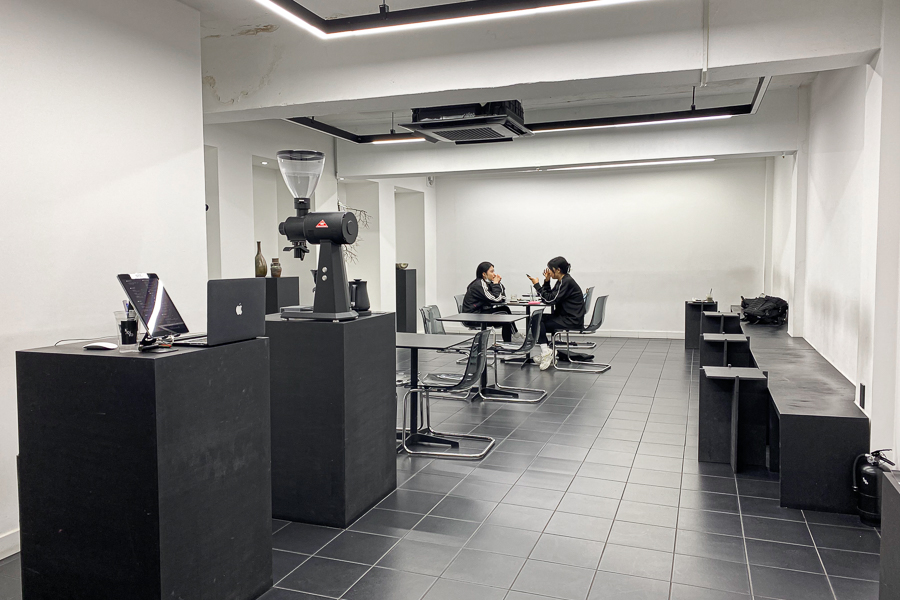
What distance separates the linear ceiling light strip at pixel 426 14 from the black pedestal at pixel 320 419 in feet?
6.28

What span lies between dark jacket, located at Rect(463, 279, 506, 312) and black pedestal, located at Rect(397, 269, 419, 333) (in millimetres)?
2944

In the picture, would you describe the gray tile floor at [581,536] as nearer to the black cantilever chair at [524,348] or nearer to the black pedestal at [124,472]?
the black pedestal at [124,472]

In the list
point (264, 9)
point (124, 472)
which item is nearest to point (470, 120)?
point (264, 9)

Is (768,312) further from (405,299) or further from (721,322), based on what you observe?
(405,299)

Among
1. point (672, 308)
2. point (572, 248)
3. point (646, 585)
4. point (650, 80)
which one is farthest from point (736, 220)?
point (646, 585)

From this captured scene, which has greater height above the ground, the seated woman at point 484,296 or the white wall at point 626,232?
the white wall at point 626,232

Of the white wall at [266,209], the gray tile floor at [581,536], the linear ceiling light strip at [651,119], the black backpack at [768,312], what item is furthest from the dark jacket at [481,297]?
the black backpack at [768,312]

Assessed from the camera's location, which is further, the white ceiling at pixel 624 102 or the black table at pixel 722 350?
the white ceiling at pixel 624 102

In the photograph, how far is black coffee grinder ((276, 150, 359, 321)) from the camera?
3.64m

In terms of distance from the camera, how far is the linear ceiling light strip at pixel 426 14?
12.4 feet

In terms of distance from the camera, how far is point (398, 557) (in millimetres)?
3254

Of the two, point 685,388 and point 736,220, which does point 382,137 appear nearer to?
point 685,388

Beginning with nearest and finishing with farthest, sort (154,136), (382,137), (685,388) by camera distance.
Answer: (154,136) < (685,388) < (382,137)

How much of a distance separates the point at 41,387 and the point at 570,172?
10915 mm
